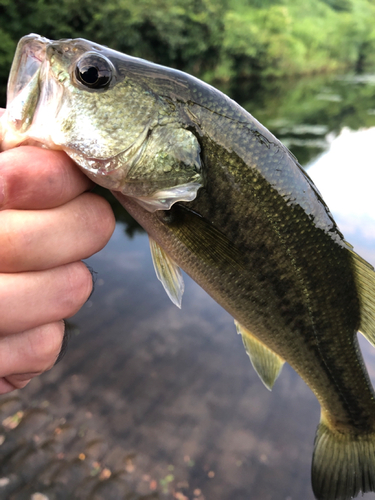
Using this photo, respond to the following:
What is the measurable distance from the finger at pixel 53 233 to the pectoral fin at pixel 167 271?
1.05 ft

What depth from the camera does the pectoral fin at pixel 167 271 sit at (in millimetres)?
1764

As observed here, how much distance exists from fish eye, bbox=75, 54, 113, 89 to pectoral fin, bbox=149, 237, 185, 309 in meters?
0.75

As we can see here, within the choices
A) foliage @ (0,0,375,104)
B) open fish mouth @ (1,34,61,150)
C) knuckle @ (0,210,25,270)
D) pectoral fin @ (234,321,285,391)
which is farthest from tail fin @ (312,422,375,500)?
foliage @ (0,0,375,104)

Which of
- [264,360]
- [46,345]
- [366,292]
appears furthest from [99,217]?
[366,292]

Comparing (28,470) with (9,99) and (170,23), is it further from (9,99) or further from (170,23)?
(170,23)

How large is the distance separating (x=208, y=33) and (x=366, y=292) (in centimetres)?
3256

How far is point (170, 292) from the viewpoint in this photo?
175 cm

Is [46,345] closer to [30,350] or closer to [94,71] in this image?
[30,350]

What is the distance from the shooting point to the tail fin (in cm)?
204

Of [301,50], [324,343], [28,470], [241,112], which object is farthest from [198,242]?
[301,50]

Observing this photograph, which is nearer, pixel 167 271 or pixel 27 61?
pixel 27 61

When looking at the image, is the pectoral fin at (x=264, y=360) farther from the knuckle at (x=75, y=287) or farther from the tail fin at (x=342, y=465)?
the knuckle at (x=75, y=287)

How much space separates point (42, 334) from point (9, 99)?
0.94 metres

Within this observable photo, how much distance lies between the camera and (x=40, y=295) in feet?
4.48
